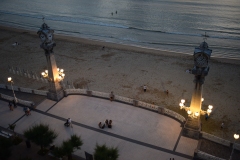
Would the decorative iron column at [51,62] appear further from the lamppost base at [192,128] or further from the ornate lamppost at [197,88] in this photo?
the lamppost base at [192,128]

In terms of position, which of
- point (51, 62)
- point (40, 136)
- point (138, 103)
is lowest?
point (40, 136)

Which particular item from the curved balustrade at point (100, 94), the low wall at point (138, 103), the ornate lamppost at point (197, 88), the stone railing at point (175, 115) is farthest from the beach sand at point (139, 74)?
the curved balustrade at point (100, 94)

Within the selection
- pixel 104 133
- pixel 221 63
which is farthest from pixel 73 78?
pixel 221 63

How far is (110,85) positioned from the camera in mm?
32062

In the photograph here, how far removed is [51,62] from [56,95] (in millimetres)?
3469

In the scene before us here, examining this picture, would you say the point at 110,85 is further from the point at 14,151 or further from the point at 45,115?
the point at 14,151

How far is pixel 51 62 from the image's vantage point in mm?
22547

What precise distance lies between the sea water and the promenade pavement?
28596 mm

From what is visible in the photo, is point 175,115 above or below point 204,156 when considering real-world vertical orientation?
above

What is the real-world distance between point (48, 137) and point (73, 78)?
17.8m

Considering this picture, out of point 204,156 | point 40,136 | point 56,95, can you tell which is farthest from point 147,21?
point 40,136

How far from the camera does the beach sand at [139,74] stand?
27844mm

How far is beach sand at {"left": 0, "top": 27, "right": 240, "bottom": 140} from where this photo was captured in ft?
91.4

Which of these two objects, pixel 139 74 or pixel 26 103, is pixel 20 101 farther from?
pixel 139 74
